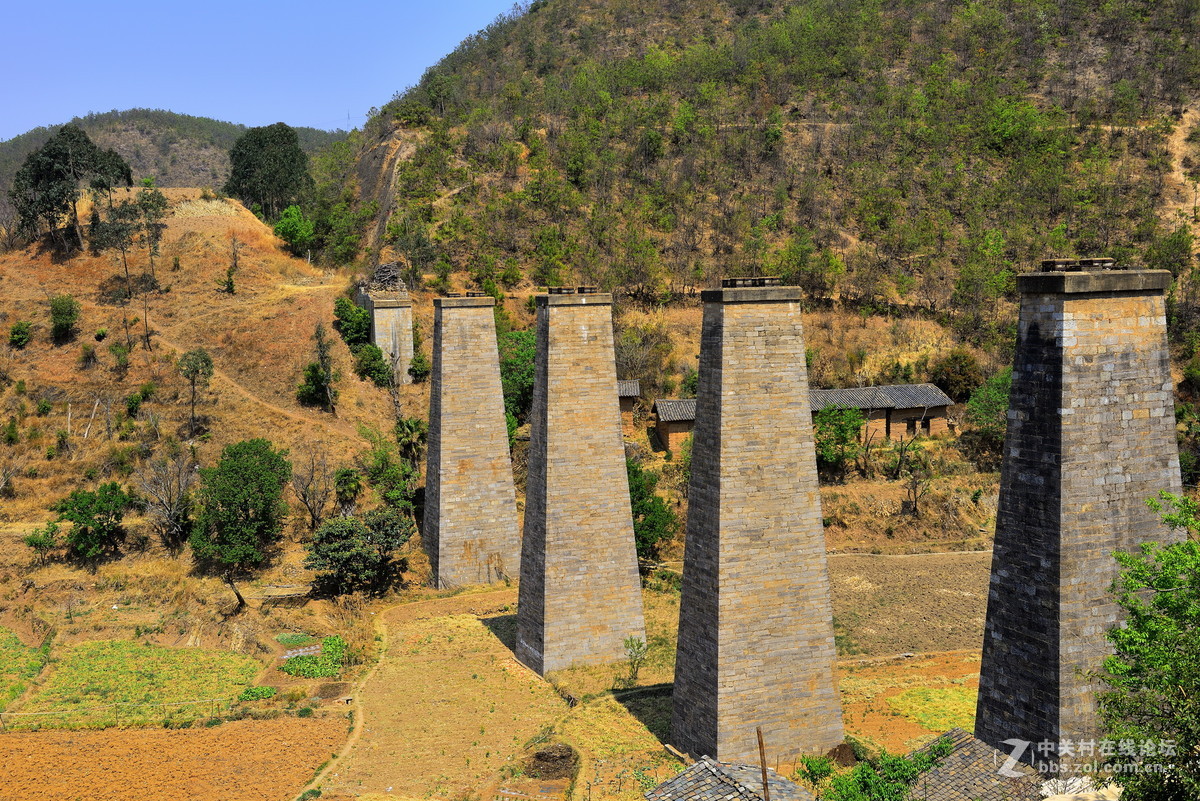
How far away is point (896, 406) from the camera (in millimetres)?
29031

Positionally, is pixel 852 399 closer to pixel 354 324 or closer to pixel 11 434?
pixel 354 324

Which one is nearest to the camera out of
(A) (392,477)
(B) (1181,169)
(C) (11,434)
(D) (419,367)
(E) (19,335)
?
(A) (392,477)

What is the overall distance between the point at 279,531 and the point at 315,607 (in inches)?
165

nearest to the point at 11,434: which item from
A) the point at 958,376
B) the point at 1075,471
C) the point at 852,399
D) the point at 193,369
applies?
the point at 193,369

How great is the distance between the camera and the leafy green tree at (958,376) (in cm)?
3184

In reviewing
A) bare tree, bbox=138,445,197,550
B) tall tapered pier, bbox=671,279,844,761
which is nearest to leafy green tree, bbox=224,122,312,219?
bare tree, bbox=138,445,197,550

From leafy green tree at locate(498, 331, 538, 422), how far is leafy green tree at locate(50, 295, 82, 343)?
17.7 m

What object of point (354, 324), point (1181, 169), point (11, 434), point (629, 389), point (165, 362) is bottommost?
point (11, 434)

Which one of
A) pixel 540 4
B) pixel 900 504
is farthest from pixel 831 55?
pixel 900 504

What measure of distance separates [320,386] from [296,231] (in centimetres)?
1628

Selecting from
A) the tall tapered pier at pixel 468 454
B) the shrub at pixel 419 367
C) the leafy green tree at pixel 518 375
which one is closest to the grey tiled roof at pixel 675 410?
the leafy green tree at pixel 518 375

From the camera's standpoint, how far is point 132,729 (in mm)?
13930

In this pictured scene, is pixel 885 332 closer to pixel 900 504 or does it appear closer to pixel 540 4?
pixel 900 504

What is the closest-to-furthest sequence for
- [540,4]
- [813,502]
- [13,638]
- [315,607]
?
[813,502]
[13,638]
[315,607]
[540,4]
